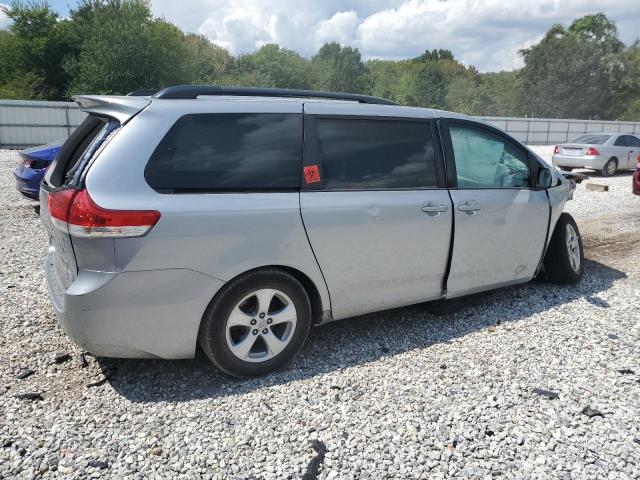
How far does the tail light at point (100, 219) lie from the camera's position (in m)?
2.77

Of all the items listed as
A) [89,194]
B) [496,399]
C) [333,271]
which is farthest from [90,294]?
[496,399]

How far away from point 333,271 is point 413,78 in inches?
3212

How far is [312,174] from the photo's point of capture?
11.2 feet

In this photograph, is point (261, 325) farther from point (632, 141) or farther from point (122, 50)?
point (122, 50)

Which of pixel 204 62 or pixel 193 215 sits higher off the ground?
pixel 204 62

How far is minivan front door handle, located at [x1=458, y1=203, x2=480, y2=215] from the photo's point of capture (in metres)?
4.01

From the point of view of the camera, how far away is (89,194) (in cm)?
280

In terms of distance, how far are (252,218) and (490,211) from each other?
2143mm

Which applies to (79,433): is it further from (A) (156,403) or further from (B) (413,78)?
(B) (413,78)

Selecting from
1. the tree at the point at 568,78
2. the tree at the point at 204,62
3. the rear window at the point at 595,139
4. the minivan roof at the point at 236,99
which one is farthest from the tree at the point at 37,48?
the tree at the point at 568,78

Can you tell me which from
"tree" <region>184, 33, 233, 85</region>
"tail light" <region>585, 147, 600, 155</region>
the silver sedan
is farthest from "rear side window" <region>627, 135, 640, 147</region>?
"tree" <region>184, 33, 233, 85</region>

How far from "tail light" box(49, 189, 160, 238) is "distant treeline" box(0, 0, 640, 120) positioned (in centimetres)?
3685

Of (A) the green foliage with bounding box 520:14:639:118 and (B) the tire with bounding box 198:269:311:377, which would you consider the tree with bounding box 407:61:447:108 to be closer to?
(A) the green foliage with bounding box 520:14:639:118

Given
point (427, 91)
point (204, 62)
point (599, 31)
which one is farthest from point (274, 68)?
point (599, 31)
